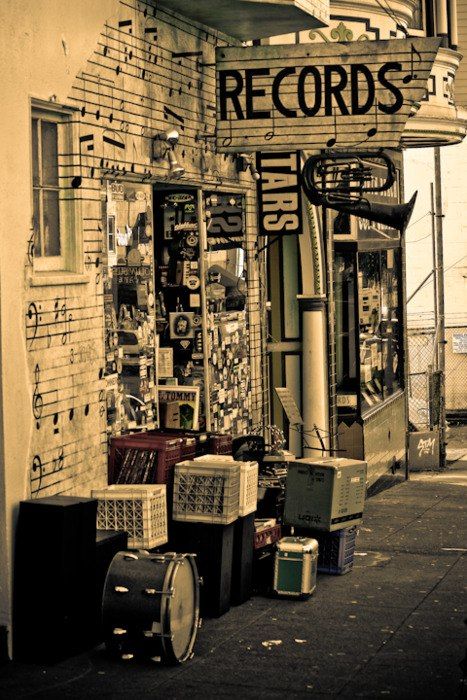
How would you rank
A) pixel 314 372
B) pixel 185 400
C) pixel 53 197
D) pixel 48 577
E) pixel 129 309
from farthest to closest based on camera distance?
pixel 314 372, pixel 185 400, pixel 129 309, pixel 53 197, pixel 48 577

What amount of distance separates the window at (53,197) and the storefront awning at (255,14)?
99.0 inches

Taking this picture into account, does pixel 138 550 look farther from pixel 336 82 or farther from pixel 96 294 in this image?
pixel 336 82

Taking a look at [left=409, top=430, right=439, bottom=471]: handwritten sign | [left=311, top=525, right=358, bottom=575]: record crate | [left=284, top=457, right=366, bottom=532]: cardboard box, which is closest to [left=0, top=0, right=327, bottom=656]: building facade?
[left=284, top=457, right=366, bottom=532]: cardboard box

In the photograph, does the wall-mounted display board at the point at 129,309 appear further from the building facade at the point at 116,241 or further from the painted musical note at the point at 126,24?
the painted musical note at the point at 126,24

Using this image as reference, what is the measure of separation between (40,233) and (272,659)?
11.2 feet

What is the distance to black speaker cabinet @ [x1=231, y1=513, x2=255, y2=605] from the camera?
10.9m

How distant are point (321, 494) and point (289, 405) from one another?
4.14 meters

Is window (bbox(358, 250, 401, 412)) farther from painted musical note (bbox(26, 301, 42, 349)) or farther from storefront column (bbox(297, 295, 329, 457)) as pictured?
painted musical note (bbox(26, 301, 42, 349))

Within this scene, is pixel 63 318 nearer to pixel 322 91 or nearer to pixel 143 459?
pixel 143 459

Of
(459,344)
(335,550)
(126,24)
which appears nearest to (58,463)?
(335,550)

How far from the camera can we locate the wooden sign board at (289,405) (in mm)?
15883

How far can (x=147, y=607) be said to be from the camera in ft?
29.8

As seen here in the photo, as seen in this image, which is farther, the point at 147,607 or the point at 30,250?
the point at 30,250

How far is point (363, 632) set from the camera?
10.1 meters
